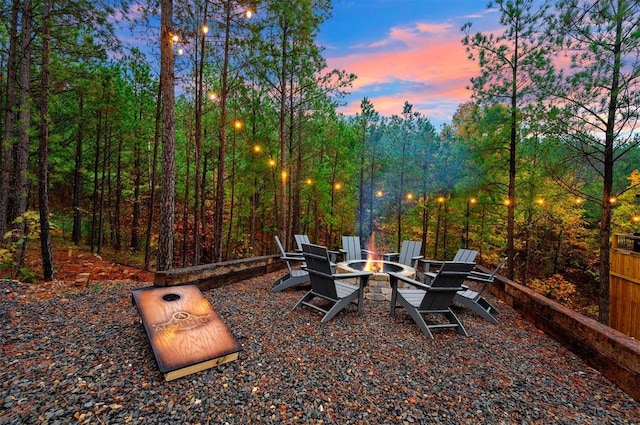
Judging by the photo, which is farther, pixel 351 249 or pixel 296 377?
pixel 351 249

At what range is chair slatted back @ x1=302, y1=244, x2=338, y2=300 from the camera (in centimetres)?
378

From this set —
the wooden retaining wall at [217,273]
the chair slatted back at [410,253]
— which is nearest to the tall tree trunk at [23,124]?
the wooden retaining wall at [217,273]

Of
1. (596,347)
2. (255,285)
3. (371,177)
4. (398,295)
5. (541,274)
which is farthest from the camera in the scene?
(541,274)

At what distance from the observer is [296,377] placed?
241 cm

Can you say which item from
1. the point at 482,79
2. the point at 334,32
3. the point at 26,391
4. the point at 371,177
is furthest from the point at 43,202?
the point at 371,177

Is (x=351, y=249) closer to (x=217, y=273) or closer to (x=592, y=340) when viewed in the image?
(x=217, y=273)

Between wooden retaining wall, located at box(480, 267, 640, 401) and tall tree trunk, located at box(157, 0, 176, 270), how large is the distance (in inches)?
232

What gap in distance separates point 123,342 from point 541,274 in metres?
21.7

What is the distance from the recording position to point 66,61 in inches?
261

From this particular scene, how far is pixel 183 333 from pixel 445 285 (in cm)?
294

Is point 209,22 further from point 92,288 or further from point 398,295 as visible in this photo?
point 398,295

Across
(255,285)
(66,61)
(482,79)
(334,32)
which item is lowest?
(255,285)

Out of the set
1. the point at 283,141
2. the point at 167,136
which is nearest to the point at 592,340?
the point at 167,136

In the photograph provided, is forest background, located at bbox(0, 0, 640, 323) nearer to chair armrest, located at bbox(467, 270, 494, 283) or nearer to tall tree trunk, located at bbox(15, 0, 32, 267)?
tall tree trunk, located at bbox(15, 0, 32, 267)
